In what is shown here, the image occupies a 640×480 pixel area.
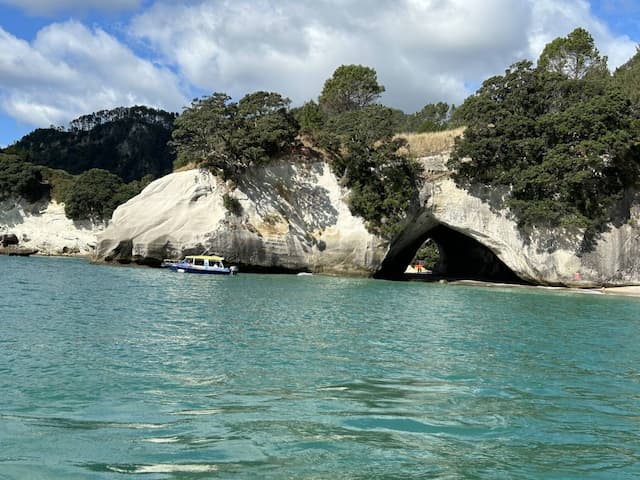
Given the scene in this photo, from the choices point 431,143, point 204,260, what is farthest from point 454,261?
point 204,260

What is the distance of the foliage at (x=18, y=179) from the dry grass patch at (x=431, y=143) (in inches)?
1917

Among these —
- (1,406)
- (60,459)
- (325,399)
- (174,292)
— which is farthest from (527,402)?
(174,292)

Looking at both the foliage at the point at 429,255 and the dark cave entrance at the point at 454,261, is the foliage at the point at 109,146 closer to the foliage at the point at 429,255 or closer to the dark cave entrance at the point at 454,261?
the foliage at the point at 429,255

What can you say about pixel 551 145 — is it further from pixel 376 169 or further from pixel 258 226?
pixel 258 226

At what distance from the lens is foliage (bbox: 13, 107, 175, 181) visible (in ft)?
406

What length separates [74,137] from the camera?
436ft

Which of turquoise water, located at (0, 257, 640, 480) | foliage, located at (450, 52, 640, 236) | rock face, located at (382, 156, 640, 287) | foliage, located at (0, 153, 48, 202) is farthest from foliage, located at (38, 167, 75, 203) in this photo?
turquoise water, located at (0, 257, 640, 480)

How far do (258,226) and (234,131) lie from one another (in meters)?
7.08

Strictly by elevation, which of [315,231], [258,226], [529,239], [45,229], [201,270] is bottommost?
[201,270]

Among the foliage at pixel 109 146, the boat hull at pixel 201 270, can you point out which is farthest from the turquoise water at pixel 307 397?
the foliage at pixel 109 146

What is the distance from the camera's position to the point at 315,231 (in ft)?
135

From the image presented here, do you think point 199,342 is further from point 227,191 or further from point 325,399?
point 227,191

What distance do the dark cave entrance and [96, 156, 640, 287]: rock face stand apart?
14.3 feet

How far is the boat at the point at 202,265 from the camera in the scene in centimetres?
3672
